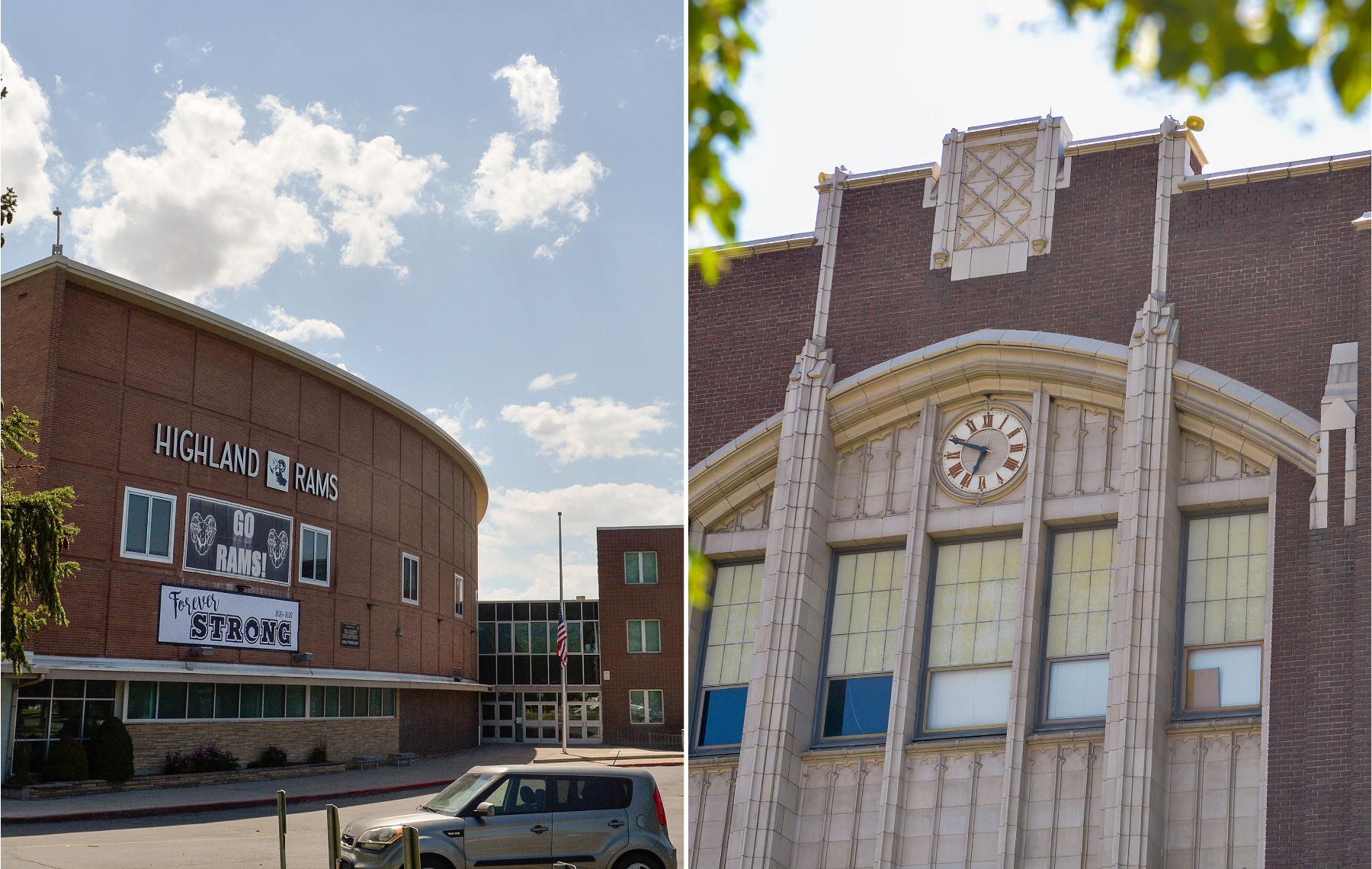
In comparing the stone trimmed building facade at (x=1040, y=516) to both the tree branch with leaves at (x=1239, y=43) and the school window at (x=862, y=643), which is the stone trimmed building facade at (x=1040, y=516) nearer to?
the school window at (x=862, y=643)

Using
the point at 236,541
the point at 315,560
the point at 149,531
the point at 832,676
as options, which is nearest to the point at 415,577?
the point at 315,560

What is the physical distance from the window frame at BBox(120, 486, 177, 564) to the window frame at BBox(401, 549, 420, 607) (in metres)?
12.3

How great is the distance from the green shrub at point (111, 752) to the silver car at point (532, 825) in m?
18.7

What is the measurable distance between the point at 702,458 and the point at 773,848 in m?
4.78

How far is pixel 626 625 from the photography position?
5603 cm

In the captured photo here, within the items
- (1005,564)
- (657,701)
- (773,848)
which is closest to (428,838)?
(773,848)

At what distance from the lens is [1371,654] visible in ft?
41.6

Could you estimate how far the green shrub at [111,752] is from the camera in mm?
28906

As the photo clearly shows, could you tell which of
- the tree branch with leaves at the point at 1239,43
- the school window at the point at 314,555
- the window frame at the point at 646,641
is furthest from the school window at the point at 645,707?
the tree branch with leaves at the point at 1239,43

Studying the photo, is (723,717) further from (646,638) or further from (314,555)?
(646,638)

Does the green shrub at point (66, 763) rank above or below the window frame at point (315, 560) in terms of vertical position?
below

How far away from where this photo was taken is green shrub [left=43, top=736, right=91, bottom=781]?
2772cm

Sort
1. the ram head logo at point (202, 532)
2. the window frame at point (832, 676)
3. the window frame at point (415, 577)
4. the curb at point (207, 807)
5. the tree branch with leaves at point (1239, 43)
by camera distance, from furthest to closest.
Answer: the window frame at point (415, 577)
the ram head logo at point (202, 532)
the curb at point (207, 807)
the window frame at point (832, 676)
the tree branch with leaves at point (1239, 43)

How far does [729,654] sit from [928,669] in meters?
2.43
